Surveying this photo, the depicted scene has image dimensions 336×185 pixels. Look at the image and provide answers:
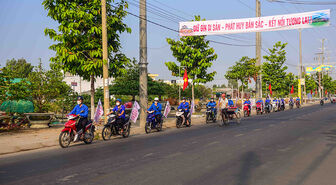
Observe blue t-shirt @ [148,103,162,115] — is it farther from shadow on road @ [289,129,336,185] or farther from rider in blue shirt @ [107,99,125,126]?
shadow on road @ [289,129,336,185]

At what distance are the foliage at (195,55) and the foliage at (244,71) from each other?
11772 millimetres

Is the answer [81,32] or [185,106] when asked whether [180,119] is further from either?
[81,32]

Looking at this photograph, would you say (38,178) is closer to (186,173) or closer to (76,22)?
(186,173)

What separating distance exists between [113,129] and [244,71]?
28.3m

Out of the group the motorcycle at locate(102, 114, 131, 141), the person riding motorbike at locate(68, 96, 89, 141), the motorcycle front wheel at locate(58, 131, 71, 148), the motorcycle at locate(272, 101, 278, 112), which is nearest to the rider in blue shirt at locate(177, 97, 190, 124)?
the motorcycle at locate(102, 114, 131, 141)

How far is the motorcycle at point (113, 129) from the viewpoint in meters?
13.2

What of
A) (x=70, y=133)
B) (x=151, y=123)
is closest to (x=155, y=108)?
(x=151, y=123)

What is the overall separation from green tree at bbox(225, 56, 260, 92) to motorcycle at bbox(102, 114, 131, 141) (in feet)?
88.7

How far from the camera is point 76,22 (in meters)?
16.3

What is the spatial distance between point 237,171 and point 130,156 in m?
3.36

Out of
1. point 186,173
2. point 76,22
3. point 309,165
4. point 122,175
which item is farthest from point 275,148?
point 76,22

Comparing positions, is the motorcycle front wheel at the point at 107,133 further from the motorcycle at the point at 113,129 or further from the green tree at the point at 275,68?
the green tree at the point at 275,68

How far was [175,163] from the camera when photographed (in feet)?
26.7

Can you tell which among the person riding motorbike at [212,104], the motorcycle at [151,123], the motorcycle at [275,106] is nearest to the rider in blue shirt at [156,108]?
the motorcycle at [151,123]
